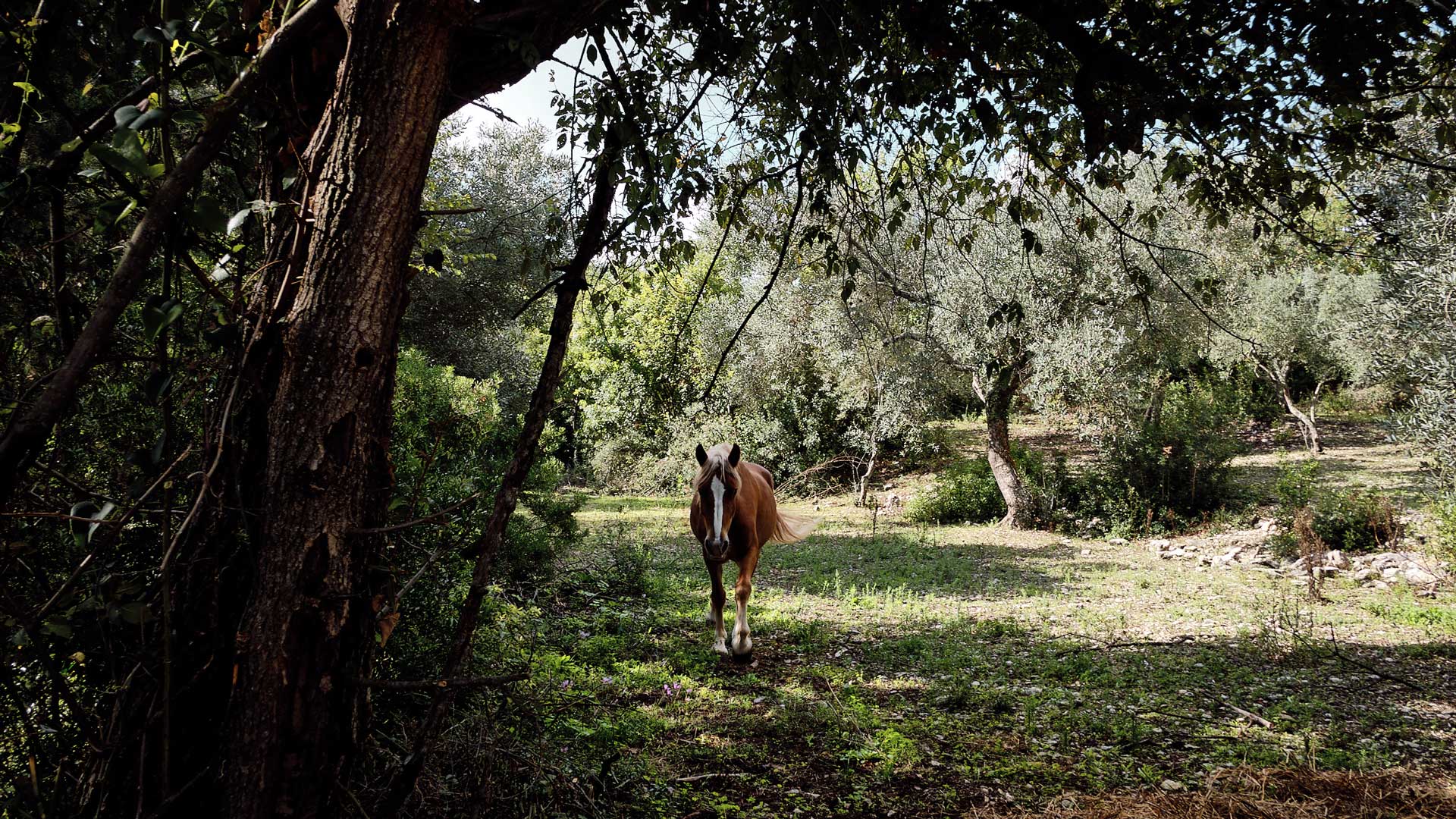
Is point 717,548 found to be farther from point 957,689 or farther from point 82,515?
point 82,515

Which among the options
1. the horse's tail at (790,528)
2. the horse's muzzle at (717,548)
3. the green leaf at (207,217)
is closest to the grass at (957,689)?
the horse's tail at (790,528)

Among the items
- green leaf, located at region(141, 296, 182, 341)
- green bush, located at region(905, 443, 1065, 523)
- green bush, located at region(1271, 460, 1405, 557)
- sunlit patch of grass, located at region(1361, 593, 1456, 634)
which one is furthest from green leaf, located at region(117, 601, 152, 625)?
green bush, located at region(905, 443, 1065, 523)

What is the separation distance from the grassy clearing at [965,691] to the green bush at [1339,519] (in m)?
1.76

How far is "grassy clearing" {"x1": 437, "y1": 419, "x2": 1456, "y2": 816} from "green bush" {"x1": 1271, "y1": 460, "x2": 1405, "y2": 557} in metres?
1.76

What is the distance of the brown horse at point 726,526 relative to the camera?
6.34 m

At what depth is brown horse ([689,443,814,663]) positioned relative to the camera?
6344mm

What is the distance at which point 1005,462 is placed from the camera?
16438 millimetres

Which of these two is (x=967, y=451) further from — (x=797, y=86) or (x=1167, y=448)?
(x=797, y=86)

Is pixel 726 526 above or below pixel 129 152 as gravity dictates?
below

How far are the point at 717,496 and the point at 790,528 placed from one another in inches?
122

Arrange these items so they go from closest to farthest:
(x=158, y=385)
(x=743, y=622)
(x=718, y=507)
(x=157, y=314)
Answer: (x=157, y=314) → (x=158, y=385) → (x=718, y=507) → (x=743, y=622)

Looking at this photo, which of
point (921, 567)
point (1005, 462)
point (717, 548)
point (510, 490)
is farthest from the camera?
point (1005, 462)

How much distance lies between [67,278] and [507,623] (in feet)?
10.2

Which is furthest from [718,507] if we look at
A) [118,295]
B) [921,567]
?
[921,567]
